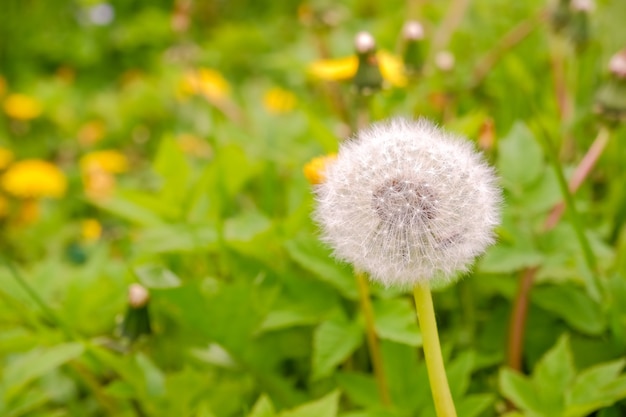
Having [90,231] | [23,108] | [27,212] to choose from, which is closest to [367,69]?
[90,231]

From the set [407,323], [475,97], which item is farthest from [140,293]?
[475,97]

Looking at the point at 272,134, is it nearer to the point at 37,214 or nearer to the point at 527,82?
the point at 527,82

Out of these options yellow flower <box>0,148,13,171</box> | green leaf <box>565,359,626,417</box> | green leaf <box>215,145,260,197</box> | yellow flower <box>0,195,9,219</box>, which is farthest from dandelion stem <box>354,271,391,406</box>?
Answer: yellow flower <box>0,148,13,171</box>

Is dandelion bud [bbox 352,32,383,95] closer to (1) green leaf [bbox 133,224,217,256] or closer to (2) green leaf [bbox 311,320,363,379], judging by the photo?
(1) green leaf [bbox 133,224,217,256]

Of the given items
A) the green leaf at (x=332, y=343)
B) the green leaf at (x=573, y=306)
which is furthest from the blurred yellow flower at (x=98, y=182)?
the green leaf at (x=573, y=306)

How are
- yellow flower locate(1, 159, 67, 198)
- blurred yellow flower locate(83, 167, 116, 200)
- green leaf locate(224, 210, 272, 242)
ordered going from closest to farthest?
green leaf locate(224, 210, 272, 242) → blurred yellow flower locate(83, 167, 116, 200) → yellow flower locate(1, 159, 67, 198)

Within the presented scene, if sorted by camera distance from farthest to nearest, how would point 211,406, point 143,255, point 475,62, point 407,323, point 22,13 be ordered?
point 22,13
point 475,62
point 143,255
point 211,406
point 407,323
